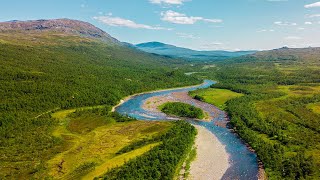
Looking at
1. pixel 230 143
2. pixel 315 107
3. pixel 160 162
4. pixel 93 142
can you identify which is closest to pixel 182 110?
pixel 230 143

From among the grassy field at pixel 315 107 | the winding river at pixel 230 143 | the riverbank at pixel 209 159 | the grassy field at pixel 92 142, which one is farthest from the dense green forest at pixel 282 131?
the grassy field at pixel 92 142

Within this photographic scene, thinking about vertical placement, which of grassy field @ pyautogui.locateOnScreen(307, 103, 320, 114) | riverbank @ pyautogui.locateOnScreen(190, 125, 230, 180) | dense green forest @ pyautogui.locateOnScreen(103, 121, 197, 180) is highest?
grassy field @ pyautogui.locateOnScreen(307, 103, 320, 114)

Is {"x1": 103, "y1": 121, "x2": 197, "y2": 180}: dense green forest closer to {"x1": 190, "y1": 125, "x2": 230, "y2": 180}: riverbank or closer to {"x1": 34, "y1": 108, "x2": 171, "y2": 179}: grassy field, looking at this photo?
{"x1": 190, "y1": 125, "x2": 230, "y2": 180}: riverbank

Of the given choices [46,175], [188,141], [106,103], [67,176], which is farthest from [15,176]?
[106,103]

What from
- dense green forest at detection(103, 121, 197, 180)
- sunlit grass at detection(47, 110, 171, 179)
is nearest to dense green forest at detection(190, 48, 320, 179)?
dense green forest at detection(103, 121, 197, 180)

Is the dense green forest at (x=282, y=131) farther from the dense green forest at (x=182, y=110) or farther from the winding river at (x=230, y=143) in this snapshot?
the dense green forest at (x=182, y=110)

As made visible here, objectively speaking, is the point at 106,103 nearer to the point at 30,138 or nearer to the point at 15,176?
the point at 30,138

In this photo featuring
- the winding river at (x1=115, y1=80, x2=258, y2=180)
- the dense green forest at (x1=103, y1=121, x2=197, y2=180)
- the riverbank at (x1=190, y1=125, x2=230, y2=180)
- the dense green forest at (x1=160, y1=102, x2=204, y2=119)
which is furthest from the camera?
the dense green forest at (x1=160, y1=102, x2=204, y2=119)
